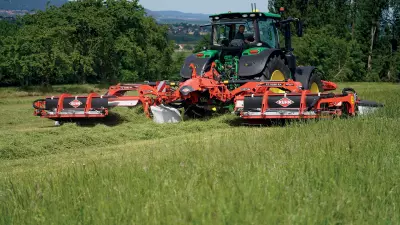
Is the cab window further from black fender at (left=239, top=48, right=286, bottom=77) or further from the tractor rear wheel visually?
black fender at (left=239, top=48, right=286, bottom=77)

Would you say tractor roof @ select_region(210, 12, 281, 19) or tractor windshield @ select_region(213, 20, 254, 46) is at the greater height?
tractor roof @ select_region(210, 12, 281, 19)

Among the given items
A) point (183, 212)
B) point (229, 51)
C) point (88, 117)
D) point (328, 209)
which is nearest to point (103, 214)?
point (183, 212)

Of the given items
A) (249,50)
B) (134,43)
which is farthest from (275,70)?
(134,43)

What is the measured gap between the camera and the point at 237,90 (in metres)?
12.1

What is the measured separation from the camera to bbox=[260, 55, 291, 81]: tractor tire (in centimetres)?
1278

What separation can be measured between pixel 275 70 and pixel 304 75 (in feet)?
3.77

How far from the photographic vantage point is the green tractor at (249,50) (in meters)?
12.7

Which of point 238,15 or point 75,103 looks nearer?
point 75,103

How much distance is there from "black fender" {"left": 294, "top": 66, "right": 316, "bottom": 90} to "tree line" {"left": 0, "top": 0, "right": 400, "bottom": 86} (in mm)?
19123

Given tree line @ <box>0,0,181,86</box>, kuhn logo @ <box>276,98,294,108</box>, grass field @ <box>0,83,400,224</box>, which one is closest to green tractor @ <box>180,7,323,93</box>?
kuhn logo @ <box>276,98,294,108</box>

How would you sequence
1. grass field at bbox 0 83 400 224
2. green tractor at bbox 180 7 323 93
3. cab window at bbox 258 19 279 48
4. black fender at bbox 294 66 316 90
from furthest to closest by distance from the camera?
black fender at bbox 294 66 316 90, cab window at bbox 258 19 279 48, green tractor at bbox 180 7 323 93, grass field at bbox 0 83 400 224

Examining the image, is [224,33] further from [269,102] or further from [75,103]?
[75,103]

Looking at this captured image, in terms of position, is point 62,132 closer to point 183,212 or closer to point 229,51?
point 229,51

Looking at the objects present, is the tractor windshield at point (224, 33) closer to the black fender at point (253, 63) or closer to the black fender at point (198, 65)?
the black fender at point (198, 65)
